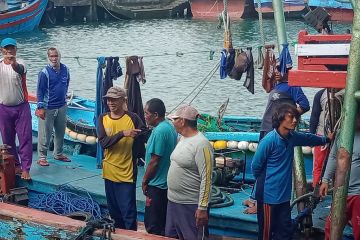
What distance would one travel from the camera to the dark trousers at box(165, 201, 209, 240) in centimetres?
596

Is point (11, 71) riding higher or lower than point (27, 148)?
higher

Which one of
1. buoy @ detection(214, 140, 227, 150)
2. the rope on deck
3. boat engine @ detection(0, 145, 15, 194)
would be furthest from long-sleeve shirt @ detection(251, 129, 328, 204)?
boat engine @ detection(0, 145, 15, 194)

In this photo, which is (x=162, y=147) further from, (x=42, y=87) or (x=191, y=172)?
(x=42, y=87)

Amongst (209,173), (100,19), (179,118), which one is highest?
(179,118)

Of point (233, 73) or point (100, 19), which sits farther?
point (100, 19)

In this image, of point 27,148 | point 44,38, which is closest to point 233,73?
point 27,148

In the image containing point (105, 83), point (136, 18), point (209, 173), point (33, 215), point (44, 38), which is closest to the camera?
point (209, 173)

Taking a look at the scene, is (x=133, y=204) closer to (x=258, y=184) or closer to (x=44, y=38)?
(x=258, y=184)

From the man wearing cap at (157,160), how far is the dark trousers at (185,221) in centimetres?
40

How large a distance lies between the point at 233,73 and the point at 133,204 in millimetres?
3006

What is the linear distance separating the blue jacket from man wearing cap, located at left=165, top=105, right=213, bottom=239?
321 cm

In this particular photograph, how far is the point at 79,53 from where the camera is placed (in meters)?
33.3

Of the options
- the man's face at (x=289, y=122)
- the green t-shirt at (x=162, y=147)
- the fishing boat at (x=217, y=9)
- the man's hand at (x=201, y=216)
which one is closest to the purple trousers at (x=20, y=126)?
the green t-shirt at (x=162, y=147)

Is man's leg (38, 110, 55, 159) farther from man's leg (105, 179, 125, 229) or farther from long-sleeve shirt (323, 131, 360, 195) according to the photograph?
long-sleeve shirt (323, 131, 360, 195)
